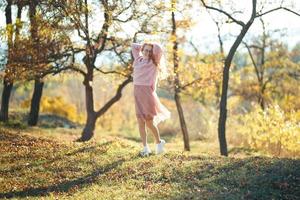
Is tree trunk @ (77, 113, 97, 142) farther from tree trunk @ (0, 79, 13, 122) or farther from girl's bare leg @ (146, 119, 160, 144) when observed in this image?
girl's bare leg @ (146, 119, 160, 144)

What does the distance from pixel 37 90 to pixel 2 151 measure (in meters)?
7.68

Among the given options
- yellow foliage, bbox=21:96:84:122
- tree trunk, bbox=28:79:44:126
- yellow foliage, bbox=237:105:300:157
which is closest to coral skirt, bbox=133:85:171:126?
yellow foliage, bbox=237:105:300:157

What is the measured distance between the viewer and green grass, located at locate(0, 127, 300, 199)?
28.8 ft

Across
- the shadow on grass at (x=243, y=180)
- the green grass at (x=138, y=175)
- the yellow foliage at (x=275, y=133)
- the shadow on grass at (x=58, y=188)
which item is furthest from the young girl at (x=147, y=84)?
the yellow foliage at (x=275, y=133)

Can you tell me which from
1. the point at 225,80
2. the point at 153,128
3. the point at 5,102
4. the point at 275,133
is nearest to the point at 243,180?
the point at 153,128

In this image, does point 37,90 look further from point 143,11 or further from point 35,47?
point 143,11

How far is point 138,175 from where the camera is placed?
1007 centimetres

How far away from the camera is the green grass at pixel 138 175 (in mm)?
8766

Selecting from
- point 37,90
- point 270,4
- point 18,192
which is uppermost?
point 270,4

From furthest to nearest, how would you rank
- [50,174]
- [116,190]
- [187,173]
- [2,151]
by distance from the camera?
[2,151], [50,174], [187,173], [116,190]

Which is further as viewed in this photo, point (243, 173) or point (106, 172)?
point (106, 172)

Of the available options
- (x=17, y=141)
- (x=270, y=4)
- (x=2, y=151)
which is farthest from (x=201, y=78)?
(x=2, y=151)

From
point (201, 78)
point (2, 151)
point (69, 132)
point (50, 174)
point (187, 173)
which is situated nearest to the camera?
point (187, 173)

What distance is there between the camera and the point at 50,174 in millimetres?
10758
